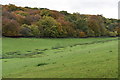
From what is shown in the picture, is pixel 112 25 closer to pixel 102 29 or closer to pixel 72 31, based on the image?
pixel 102 29

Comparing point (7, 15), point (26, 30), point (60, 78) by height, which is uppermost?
point (7, 15)

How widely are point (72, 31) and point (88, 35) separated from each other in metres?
13.0

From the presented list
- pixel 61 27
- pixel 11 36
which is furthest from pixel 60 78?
pixel 61 27

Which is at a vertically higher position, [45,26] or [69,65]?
[45,26]

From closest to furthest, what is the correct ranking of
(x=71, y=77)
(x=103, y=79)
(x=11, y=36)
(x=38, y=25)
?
(x=103, y=79), (x=71, y=77), (x=11, y=36), (x=38, y=25)

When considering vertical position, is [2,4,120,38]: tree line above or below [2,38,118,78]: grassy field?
above

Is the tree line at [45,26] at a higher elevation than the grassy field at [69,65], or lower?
higher

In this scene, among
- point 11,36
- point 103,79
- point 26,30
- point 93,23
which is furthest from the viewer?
point 93,23

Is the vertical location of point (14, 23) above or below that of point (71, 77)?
above

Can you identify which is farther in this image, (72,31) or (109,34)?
(109,34)

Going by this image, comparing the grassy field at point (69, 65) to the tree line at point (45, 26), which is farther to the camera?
the tree line at point (45, 26)

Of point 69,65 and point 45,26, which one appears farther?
point 45,26

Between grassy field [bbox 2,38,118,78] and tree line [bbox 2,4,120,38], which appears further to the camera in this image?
tree line [bbox 2,4,120,38]

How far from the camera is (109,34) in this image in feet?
405
